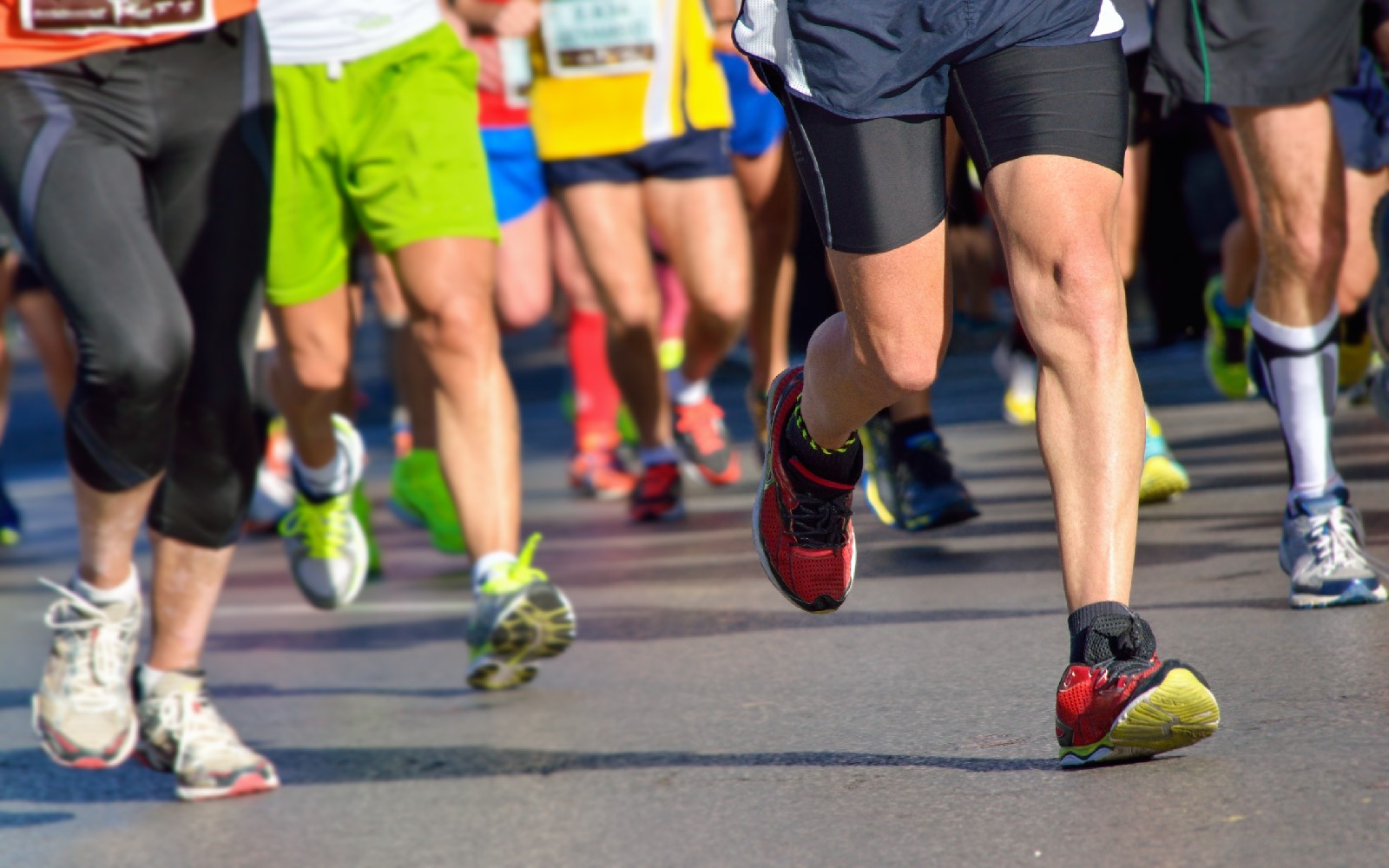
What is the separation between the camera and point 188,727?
3949mm

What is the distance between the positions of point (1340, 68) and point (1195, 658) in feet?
4.14

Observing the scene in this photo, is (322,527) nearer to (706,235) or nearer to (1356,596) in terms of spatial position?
(706,235)

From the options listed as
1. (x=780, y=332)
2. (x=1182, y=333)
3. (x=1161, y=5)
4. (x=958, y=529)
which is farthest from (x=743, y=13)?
(x=1182, y=333)

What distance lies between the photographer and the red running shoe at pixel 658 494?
725 centimetres

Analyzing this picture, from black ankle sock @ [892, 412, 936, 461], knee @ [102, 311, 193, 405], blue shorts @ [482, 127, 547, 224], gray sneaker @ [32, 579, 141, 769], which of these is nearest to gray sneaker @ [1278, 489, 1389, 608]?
black ankle sock @ [892, 412, 936, 461]

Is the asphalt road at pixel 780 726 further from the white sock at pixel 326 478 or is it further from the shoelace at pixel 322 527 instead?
the white sock at pixel 326 478

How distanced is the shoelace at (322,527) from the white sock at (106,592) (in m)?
1.50

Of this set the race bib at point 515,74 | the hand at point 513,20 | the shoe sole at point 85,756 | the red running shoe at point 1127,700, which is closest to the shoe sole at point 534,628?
the shoe sole at point 85,756

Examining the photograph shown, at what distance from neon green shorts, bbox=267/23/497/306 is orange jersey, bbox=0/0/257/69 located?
2.90 feet

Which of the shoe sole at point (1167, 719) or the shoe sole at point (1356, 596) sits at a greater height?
the shoe sole at point (1167, 719)

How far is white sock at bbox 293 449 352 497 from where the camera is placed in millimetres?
5551

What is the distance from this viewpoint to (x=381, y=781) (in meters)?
3.90

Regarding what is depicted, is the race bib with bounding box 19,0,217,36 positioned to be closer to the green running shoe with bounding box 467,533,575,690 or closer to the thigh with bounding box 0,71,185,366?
the thigh with bounding box 0,71,185,366

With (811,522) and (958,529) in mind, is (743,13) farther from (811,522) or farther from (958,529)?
(958,529)
